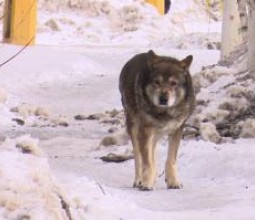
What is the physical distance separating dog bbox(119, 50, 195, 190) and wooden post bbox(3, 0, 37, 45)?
17.2 meters

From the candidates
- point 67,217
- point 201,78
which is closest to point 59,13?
point 201,78

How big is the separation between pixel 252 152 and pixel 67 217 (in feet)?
12.0

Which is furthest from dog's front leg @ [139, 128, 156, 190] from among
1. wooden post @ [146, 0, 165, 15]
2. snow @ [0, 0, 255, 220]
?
wooden post @ [146, 0, 165, 15]

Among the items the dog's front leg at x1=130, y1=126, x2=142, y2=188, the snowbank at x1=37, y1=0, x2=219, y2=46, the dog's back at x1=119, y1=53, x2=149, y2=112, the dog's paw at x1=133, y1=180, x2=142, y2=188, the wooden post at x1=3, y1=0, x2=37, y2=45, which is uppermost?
the dog's back at x1=119, y1=53, x2=149, y2=112

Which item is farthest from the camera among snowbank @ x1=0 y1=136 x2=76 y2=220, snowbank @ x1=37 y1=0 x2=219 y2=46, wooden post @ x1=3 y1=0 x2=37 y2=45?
snowbank @ x1=37 y1=0 x2=219 y2=46

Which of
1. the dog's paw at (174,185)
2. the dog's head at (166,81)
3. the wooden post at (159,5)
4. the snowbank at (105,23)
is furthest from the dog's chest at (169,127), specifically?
the wooden post at (159,5)

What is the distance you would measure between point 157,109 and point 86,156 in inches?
87.4

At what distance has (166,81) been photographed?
7266mm

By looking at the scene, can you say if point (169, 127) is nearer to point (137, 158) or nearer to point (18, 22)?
point (137, 158)

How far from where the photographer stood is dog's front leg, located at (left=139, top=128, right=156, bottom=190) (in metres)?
7.30

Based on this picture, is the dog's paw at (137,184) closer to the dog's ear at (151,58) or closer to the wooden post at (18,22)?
the dog's ear at (151,58)

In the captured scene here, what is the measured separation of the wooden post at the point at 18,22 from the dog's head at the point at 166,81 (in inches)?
677

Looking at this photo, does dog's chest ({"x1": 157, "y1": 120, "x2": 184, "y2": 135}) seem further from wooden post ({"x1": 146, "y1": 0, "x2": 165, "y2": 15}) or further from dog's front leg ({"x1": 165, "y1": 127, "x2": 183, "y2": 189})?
wooden post ({"x1": 146, "y1": 0, "x2": 165, "y2": 15})

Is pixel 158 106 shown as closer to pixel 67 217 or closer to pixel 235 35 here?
pixel 67 217
